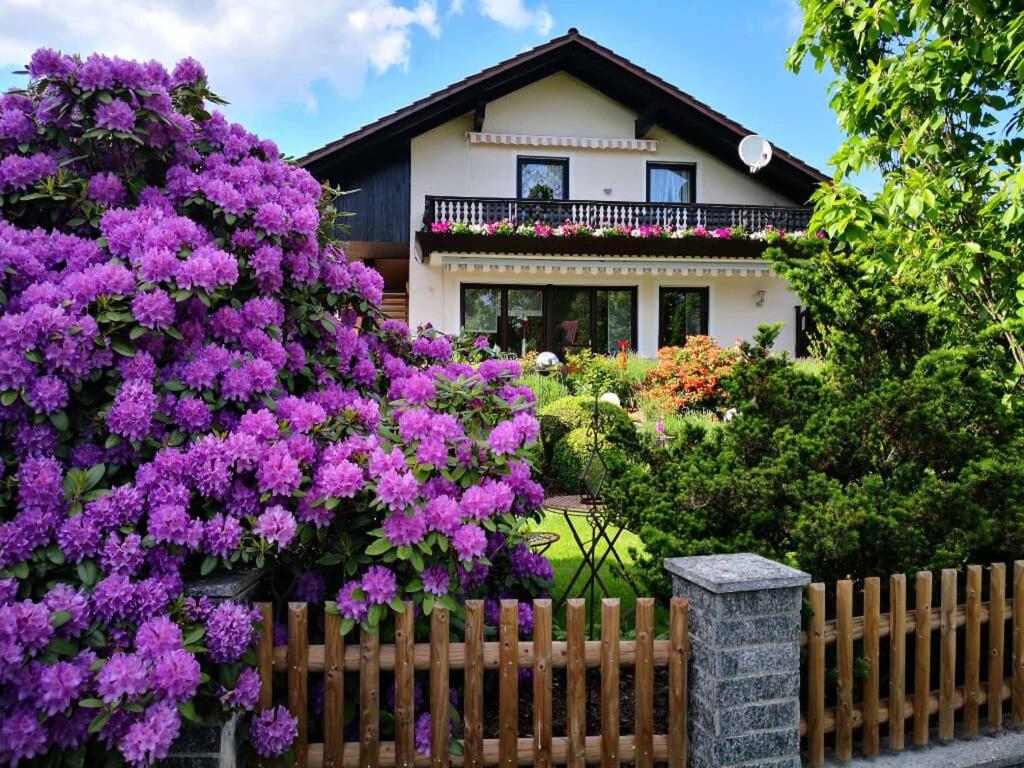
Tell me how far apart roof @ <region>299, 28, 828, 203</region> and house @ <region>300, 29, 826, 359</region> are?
0.13 ft

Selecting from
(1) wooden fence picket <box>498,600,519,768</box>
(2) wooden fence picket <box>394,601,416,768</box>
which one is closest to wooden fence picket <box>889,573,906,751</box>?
(1) wooden fence picket <box>498,600,519,768</box>

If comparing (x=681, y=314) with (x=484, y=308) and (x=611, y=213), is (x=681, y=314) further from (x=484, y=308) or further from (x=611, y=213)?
(x=484, y=308)

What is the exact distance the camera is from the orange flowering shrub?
45.2 feet

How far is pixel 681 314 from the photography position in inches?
751

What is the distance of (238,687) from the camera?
2328 millimetres

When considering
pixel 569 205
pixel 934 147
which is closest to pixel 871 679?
pixel 934 147

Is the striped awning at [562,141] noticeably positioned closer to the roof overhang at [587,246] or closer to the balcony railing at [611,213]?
the balcony railing at [611,213]

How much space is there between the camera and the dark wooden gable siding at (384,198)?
1748 cm

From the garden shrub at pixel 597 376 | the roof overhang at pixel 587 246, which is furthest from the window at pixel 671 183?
the garden shrub at pixel 597 376

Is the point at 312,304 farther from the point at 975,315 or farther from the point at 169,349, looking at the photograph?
the point at 975,315

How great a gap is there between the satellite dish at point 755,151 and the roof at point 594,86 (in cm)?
84

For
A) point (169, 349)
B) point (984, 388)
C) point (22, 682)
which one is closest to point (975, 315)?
point (984, 388)

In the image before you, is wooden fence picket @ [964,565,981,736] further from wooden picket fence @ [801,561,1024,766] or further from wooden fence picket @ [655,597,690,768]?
wooden fence picket @ [655,597,690,768]

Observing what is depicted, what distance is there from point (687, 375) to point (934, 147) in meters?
9.51
